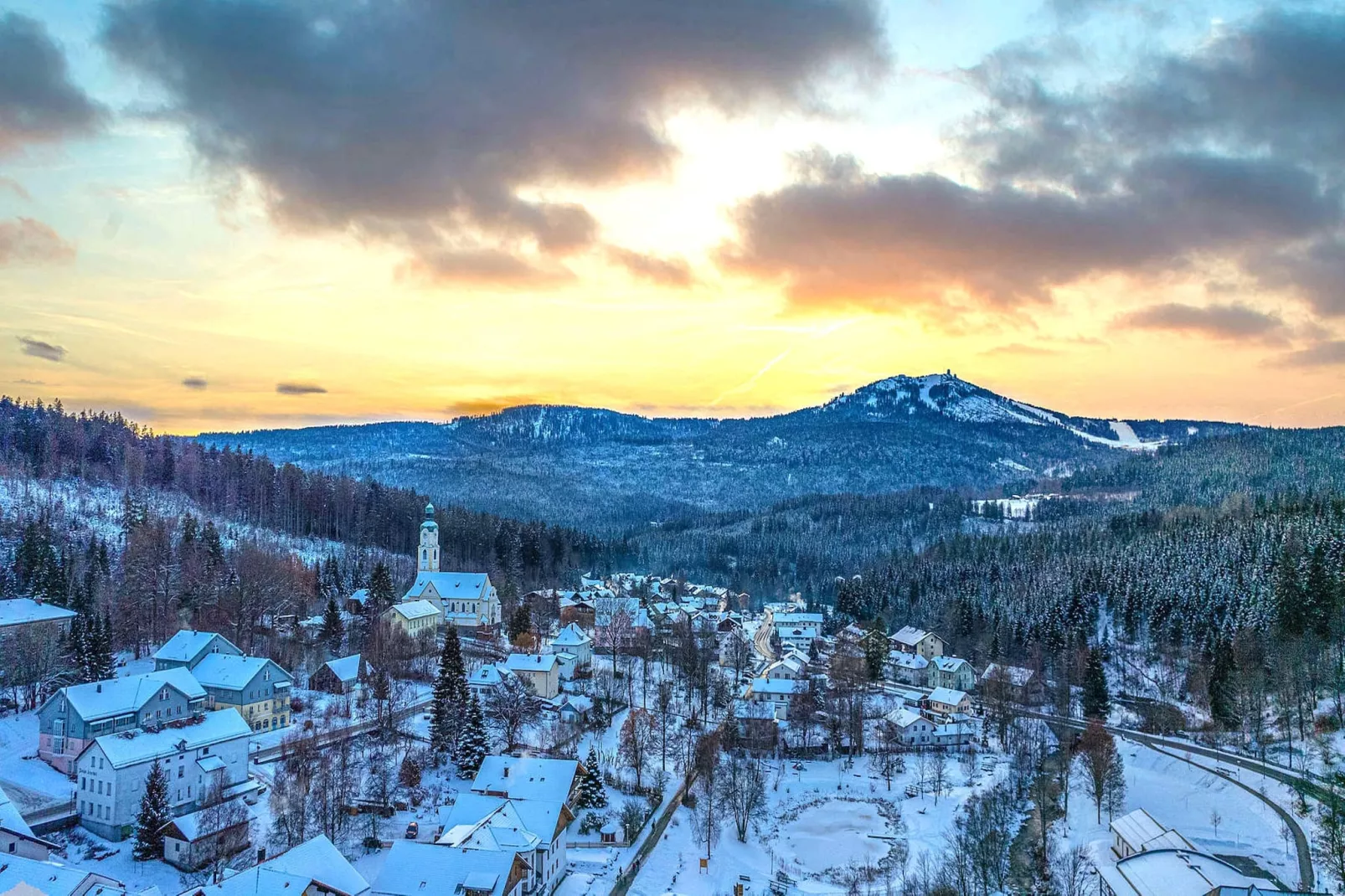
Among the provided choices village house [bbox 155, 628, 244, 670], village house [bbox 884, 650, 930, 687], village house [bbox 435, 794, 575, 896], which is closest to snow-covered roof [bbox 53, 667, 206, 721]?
village house [bbox 155, 628, 244, 670]

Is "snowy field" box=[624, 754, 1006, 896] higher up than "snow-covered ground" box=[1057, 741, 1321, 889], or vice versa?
"snow-covered ground" box=[1057, 741, 1321, 889]

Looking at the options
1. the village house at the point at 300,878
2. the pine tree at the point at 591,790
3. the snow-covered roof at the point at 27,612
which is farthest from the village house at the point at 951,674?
the snow-covered roof at the point at 27,612

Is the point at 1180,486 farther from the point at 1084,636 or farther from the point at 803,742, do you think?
the point at 803,742

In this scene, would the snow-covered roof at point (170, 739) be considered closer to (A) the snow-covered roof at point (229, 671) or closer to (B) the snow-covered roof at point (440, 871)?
(A) the snow-covered roof at point (229, 671)

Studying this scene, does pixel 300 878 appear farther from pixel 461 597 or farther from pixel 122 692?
pixel 461 597

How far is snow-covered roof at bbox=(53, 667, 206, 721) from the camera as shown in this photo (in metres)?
37.8

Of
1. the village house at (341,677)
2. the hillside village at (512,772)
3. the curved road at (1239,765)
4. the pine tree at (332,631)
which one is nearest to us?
the hillside village at (512,772)

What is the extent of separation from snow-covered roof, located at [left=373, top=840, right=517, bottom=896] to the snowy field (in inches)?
250

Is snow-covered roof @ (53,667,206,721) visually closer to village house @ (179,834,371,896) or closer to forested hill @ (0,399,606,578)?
village house @ (179,834,371,896)

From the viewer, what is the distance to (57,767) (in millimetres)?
37406

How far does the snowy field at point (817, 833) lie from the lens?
115ft

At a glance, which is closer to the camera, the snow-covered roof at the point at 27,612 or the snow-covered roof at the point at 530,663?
the snow-covered roof at the point at 27,612

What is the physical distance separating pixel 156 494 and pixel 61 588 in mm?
49922

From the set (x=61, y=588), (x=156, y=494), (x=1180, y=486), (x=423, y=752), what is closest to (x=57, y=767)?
(x=423, y=752)
